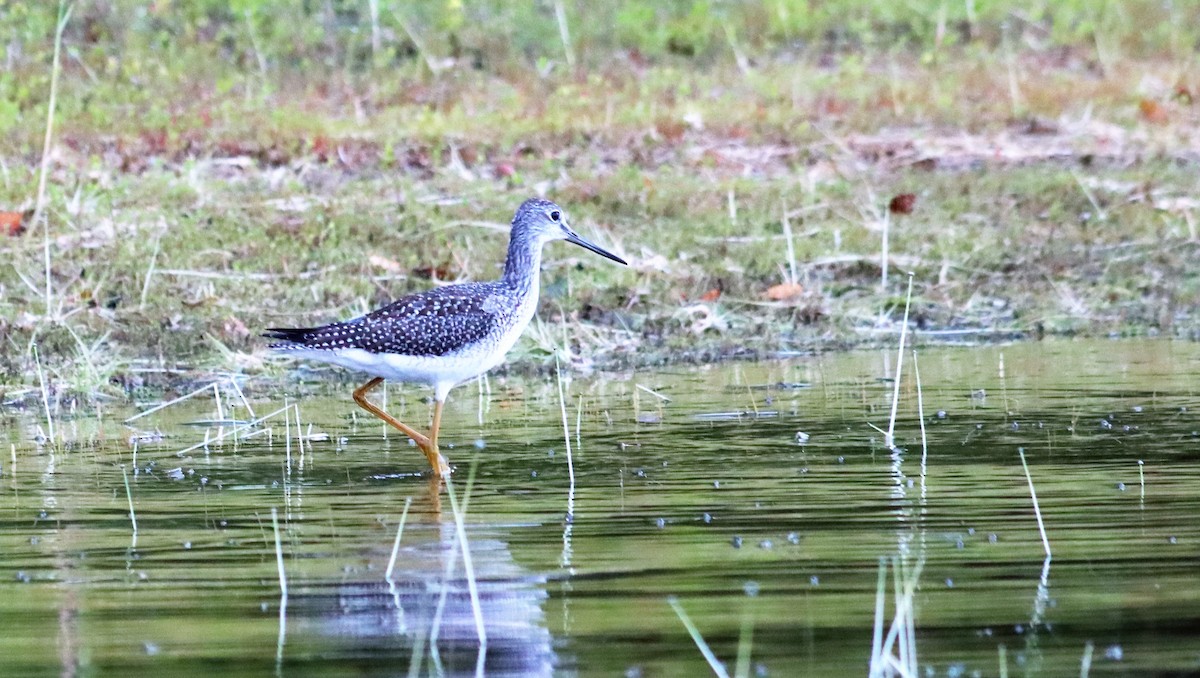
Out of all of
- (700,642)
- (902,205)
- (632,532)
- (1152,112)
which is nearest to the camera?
(700,642)

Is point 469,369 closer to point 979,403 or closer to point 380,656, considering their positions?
point 979,403

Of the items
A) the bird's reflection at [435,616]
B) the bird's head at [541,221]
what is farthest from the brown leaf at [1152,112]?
the bird's reflection at [435,616]

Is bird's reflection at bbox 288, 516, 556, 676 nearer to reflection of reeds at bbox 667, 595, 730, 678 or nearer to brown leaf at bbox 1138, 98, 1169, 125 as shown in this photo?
reflection of reeds at bbox 667, 595, 730, 678

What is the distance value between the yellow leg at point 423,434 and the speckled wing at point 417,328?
1.02 feet

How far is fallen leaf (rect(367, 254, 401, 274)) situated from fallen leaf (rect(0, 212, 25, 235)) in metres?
2.28

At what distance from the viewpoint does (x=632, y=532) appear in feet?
23.4

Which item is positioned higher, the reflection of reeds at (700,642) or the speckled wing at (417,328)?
the speckled wing at (417,328)

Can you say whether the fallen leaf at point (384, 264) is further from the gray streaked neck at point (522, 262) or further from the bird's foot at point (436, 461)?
the bird's foot at point (436, 461)

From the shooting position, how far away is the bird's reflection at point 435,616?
214 inches

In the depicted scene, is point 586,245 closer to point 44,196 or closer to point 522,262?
point 522,262

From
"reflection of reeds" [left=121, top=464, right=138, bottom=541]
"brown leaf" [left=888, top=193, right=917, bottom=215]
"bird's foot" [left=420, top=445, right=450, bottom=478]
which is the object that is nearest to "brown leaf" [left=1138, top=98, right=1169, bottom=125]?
"brown leaf" [left=888, top=193, right=917, bottom=215]

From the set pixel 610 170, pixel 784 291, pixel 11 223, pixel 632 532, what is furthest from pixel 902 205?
pixel 632 532

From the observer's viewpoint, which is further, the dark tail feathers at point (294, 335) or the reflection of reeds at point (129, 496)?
the dark tail feathers at point (294, 335)

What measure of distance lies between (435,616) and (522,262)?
198 inches
